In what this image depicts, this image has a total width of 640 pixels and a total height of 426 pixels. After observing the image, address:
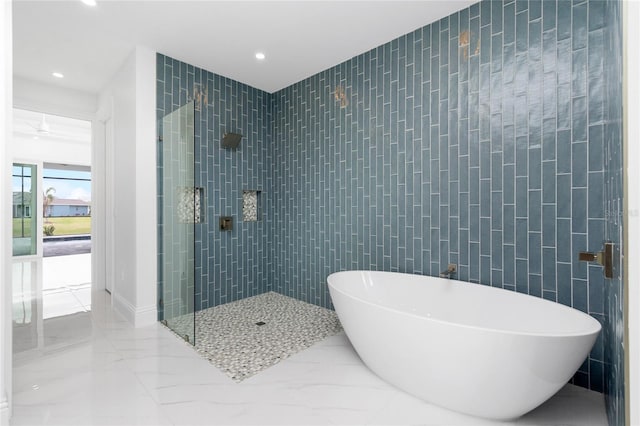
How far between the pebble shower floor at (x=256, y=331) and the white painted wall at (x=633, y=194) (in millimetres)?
1970

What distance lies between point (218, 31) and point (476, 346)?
302 centimetres

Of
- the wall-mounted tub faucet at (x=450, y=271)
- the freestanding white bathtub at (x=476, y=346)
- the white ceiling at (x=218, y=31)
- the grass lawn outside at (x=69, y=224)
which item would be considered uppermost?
the white ceiling at (x=218, y=31)

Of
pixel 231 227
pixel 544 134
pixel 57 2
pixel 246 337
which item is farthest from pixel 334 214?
pixel 57 2

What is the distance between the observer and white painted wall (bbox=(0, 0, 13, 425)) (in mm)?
1535

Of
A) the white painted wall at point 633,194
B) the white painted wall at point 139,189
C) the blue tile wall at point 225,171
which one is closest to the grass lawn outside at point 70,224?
the white painted wall at point 139,189

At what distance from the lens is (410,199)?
2783 millimetres

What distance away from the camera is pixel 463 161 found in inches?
97.0

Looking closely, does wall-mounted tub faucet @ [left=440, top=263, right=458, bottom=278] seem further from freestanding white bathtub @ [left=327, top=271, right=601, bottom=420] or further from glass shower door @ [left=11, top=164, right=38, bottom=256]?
glass shower door @ [left=11, top=164, right=38, bottom=256]

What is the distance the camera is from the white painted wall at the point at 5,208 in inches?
60.4

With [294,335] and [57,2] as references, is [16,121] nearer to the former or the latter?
[57,2]

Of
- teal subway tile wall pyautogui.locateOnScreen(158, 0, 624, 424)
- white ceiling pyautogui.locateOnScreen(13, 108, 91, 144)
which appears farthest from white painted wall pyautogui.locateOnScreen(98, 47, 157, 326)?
white ceiling pyautogui.locateOnScreen(13, 108, 91, 144)

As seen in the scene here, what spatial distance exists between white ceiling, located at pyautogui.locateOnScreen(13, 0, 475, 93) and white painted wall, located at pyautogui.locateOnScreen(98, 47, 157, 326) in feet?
1.01

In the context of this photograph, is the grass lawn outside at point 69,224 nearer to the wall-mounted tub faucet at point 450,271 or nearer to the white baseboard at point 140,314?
the white baseboard at point 140,314

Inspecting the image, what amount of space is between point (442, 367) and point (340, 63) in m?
2.93
